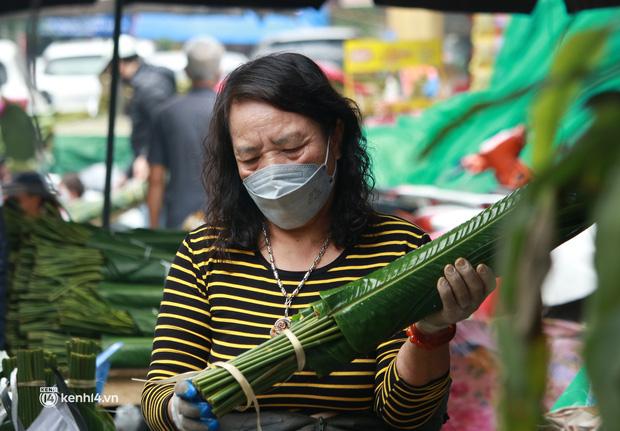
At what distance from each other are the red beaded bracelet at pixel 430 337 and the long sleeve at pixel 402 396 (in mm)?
112

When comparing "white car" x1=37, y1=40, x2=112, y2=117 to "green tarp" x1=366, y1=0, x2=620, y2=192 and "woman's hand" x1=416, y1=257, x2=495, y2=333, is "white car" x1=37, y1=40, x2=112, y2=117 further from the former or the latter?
"woman's hand" x1=416, y1=257, x2=495, y2=333

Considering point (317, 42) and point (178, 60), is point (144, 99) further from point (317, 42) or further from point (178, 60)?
point (317, 42)

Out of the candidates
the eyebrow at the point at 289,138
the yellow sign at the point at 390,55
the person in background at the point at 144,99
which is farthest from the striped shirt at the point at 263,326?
the yellow sign at the point at 390,55

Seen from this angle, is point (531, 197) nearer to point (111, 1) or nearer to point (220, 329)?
point (220, 329)

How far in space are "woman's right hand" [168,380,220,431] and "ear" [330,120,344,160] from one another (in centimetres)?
74

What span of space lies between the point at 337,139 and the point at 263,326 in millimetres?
473

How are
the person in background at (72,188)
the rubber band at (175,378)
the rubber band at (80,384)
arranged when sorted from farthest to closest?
1. the person in background at (72,188)
2. the rubber band at (80,384)
3. the rubber band at (175,378)

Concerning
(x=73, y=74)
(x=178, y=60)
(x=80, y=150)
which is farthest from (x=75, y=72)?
(x=80, y=150)

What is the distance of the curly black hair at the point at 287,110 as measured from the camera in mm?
2207

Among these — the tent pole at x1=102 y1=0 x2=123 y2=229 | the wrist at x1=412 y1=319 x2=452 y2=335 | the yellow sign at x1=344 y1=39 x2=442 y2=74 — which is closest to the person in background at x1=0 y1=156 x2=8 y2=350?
the tent pole at x1=102 y1=0 x2=123 y2=229

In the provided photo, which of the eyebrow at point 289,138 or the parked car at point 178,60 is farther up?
the eyebrow at point 289,138

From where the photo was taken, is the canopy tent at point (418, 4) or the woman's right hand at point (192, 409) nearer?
the woman's right hand at point (192, 409)

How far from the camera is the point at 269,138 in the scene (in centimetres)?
216

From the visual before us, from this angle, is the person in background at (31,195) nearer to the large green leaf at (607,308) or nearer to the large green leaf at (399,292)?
→ the large green leaf at (399,292)
